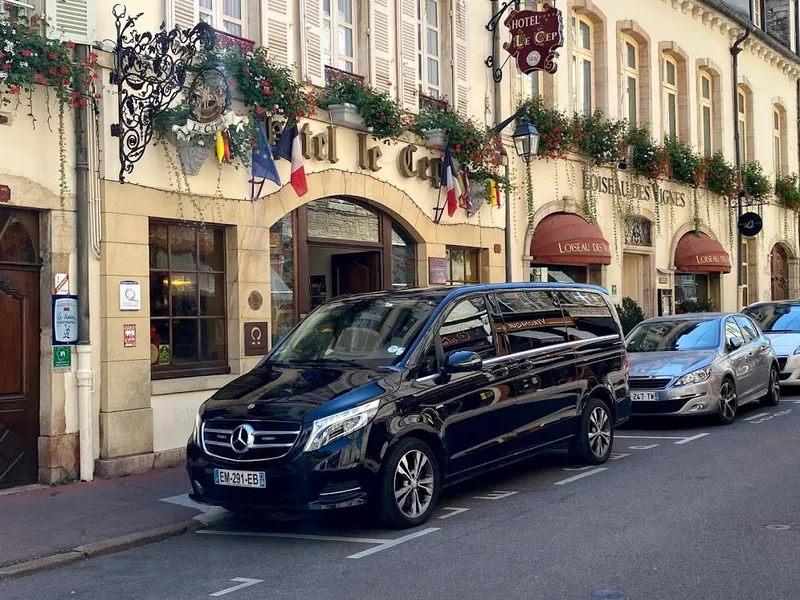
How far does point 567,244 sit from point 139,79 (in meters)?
9.02

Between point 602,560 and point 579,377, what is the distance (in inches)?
136

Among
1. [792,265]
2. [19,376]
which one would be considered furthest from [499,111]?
[792,265]

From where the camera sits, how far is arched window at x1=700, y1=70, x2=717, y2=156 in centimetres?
2380

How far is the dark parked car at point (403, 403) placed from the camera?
6785mm

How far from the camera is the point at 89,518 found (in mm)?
7934

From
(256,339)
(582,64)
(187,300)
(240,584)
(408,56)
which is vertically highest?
(582,64)

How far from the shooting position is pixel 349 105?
12.7 metres

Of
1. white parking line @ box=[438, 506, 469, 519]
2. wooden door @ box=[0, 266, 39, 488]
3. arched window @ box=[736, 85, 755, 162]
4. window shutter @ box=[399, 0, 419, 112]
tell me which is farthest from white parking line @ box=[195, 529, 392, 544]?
arched window @ box=[736, 85, 755, 162]

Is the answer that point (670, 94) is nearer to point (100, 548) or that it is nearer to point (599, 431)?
point (599, 431)

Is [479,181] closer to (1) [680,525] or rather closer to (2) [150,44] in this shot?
(2) [150,44]

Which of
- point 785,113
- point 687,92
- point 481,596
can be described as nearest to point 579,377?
point 481,596

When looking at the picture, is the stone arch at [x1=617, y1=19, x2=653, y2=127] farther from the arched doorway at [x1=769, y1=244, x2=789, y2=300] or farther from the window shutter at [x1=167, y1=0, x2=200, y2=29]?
the window shutter at [x1=167, y1=0, x2=200, y2=29]

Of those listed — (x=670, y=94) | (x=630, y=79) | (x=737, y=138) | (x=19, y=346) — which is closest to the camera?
(x=19, y=346)

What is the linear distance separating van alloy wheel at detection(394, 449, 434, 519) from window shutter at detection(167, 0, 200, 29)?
21.1 feet
